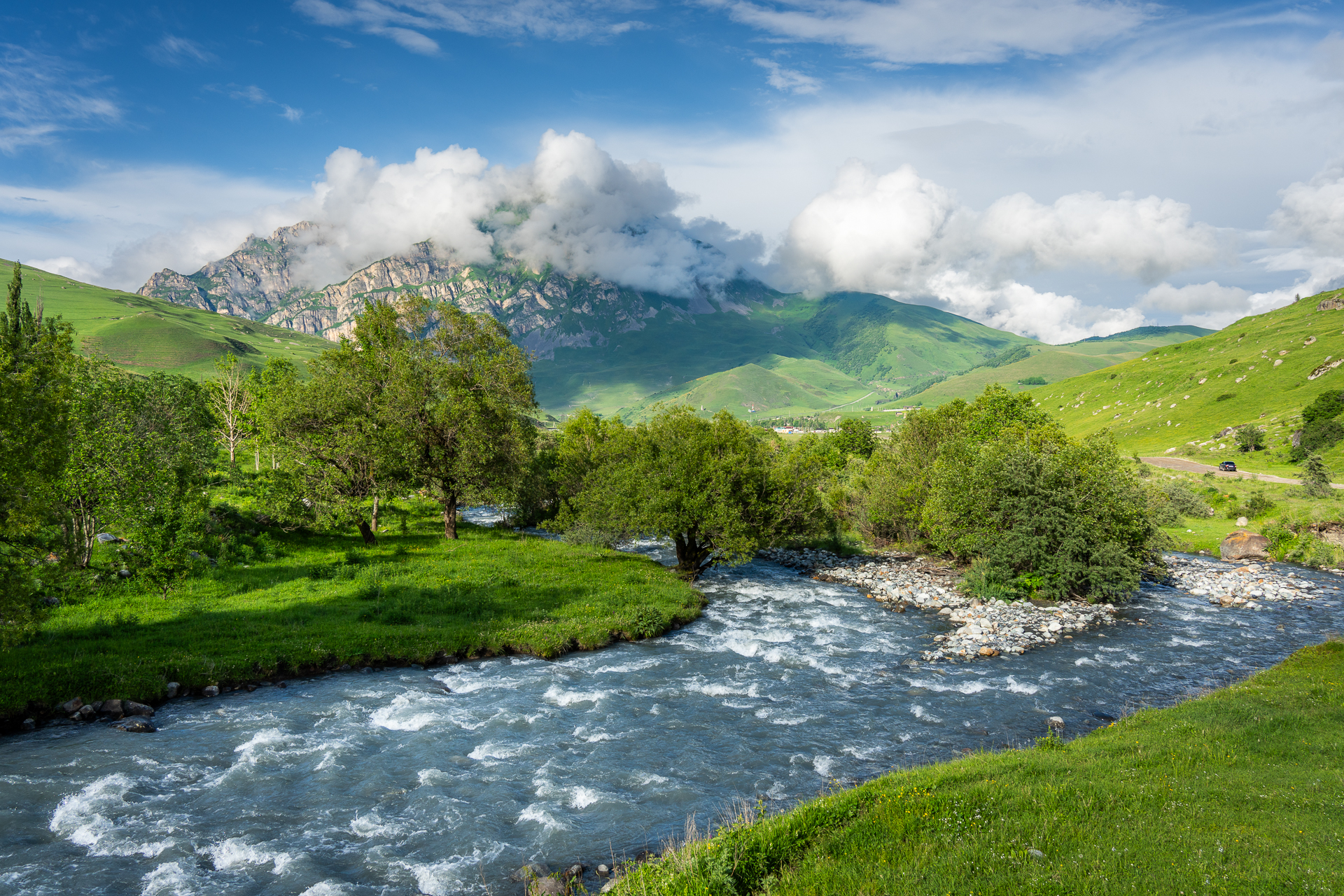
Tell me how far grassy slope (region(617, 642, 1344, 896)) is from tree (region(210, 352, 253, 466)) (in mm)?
79586

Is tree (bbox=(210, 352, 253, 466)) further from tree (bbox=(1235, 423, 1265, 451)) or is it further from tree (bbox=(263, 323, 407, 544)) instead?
tree (bbox=(1235, 423, 1265, 451))

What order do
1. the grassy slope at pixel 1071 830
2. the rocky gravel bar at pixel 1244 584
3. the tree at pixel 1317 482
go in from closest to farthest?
the grassy slope at pixel 1071 830 < the rocky gravel bar at pixel 1244 584 < the tree at pixel 1317 482

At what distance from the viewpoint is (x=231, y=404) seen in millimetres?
76312

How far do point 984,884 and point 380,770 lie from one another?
1693cm

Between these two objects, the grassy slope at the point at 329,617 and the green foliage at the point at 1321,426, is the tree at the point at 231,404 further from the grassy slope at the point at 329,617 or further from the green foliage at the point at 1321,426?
the green foliage at the point at 1321,426

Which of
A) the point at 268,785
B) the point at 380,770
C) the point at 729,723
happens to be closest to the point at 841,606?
the point at 729,723

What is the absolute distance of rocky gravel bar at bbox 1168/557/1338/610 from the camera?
43.5m

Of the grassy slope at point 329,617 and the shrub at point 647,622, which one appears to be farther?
the shrub at point 647,622

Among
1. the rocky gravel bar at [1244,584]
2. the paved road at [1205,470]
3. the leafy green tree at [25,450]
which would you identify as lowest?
the rocky gravel bar at [1244,584]

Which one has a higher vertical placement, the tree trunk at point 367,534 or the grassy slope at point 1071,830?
the tree trunk at point 367,534

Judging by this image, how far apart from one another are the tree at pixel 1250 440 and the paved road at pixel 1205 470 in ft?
36.3

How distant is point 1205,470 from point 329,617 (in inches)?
5868

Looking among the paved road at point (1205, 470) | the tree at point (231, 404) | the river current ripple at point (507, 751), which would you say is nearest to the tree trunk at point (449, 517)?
the river current ripple at point (507, 751)

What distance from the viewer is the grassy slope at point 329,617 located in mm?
23109
